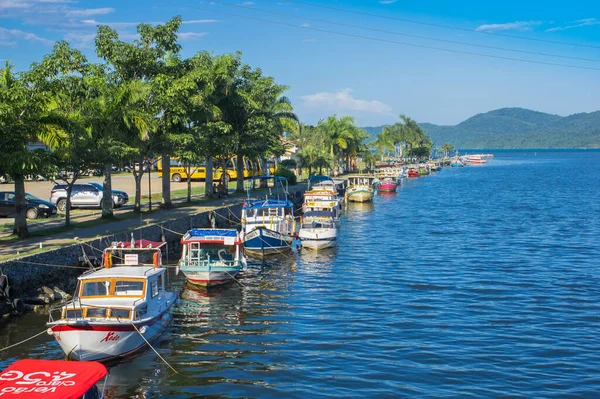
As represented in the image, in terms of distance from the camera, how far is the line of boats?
21.4m

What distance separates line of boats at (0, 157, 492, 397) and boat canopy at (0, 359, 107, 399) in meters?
0.36

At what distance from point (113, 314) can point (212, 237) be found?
38.6ft

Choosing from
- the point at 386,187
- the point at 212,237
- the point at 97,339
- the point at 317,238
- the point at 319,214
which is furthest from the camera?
the point at 386,187

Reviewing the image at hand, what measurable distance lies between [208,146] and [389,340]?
109ft

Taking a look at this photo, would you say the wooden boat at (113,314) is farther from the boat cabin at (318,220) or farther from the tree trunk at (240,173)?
the tree trunk at (240,173)

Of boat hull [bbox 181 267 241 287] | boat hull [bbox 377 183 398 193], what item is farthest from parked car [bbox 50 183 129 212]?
boat hull [bbox 377 183 398 193]

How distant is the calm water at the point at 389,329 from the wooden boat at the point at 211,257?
2.53 ft

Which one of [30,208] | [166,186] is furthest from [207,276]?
[166,186]

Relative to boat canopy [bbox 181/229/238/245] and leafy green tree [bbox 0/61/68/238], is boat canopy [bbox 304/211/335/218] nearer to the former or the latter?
boat canopy [bbox 181/229/238/245]

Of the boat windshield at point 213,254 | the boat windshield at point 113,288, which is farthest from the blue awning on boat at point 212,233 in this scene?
the boat windshield at point 113,288

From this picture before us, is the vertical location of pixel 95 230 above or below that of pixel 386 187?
above

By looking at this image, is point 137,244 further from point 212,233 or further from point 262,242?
point 262,242

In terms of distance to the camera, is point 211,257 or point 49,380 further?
point 211,257

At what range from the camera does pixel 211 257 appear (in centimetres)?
3438
